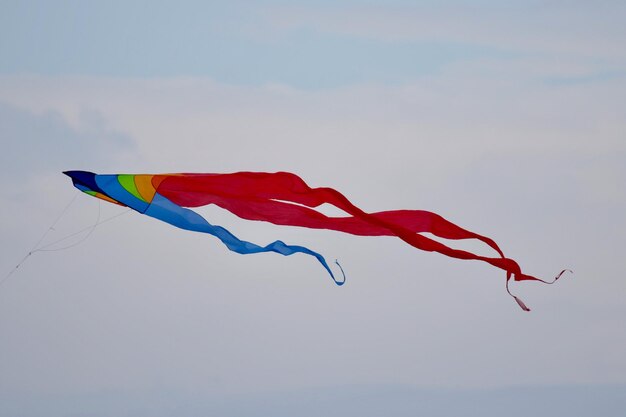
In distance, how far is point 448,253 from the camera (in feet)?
73.9

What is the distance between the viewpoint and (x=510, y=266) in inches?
875

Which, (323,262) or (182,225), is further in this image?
(182,225)

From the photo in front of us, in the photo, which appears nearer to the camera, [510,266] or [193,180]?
[510,266]

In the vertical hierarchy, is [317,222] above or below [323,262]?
above

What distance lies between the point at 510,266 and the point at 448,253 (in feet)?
3.68

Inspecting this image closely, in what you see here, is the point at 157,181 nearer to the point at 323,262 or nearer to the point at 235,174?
the point at 235,174

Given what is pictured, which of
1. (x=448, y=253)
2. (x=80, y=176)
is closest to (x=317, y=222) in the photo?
(x=448, y=253)

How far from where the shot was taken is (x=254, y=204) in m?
24.0

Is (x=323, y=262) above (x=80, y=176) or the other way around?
the other way around

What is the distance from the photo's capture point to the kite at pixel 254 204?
23.0 meters

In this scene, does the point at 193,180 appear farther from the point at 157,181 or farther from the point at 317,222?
the point at 317,222

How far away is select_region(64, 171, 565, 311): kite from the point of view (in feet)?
75.5

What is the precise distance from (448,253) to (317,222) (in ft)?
9.12

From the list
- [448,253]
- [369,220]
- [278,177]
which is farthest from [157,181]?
[448,253]
